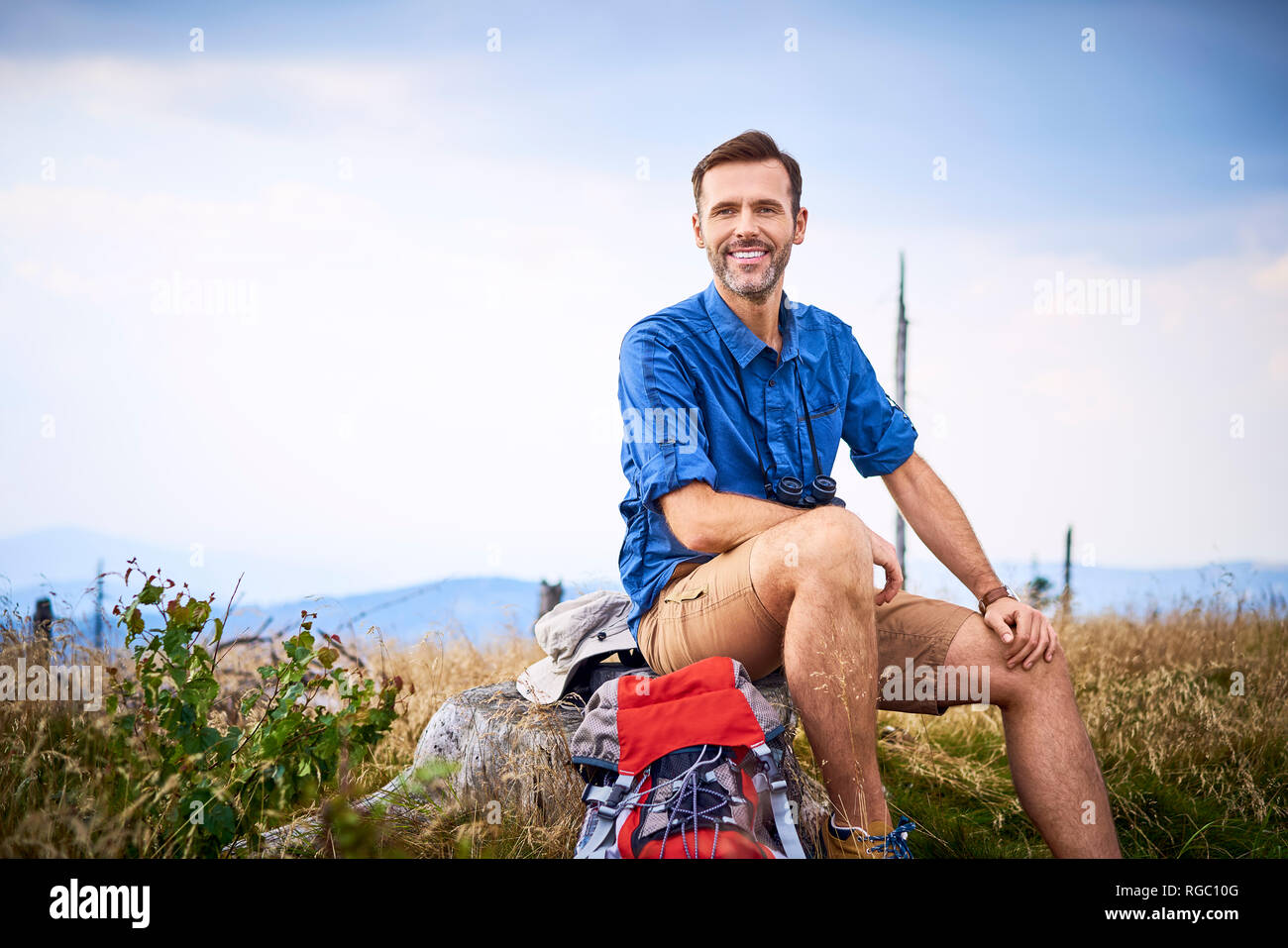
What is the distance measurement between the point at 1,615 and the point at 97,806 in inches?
68.2

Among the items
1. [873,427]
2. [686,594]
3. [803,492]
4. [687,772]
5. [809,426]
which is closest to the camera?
[687,772]

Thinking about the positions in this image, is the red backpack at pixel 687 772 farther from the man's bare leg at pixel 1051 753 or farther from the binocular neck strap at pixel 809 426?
the binocular neck strap at pixel 809 426

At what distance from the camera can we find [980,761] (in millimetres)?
4719

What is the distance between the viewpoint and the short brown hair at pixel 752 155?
3746mm

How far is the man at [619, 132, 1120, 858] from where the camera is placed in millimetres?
2900

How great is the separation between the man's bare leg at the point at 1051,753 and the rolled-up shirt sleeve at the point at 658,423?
1228 millimetres

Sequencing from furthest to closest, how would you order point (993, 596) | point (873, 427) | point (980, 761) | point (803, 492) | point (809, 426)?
point (980, 761), point (873, 427), point (809, 426), point (803, 492), point (993, 596)

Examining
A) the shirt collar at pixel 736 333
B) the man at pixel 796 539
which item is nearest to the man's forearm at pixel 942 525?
the man at pixel 796 539

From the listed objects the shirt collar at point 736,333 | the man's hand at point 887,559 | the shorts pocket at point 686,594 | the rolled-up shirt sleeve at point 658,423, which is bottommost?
the shorts pocket at point 686,594

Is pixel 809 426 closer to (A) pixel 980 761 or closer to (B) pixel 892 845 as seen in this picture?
(B) pixel 892 845

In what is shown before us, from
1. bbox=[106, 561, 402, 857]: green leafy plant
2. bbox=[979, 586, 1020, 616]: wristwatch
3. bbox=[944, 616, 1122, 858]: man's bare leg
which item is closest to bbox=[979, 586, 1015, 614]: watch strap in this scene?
bbox=[979, 586, 1020, 616]: wristwatch

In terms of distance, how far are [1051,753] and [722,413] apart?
1637 millimetres

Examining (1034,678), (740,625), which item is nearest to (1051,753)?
(1034,678)
